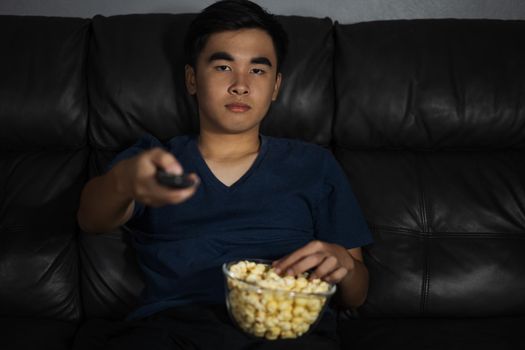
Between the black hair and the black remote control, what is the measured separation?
2.23ft

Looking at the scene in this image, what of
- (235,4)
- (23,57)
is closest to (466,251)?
(235,4)

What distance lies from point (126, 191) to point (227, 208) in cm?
31

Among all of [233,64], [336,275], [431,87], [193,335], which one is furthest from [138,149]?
[431,87]

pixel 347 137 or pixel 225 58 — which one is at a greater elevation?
pixel 225 58

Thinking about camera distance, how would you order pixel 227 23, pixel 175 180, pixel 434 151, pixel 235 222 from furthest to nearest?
pixel 434 151 < pixel 227 23 < pixel 235 222 < pixel 175 180

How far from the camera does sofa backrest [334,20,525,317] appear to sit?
1502mm

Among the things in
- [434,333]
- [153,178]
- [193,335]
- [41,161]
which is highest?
[153,178]

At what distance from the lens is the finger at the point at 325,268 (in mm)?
1112

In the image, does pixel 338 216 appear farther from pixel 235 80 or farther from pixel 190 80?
pixel 190 80

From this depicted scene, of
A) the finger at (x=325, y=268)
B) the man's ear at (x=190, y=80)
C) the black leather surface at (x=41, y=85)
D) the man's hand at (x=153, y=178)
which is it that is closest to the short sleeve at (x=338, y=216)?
the finger at (x=325, y=268)

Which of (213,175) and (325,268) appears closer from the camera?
(325,268)

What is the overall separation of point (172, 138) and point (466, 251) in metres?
0.80

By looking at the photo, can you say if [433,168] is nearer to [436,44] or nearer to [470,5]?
[436,44]

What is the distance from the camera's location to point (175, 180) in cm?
83
